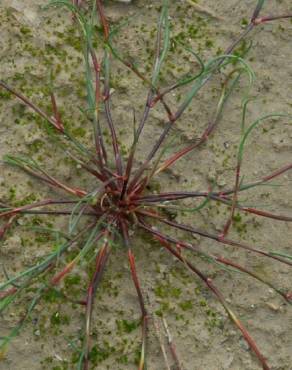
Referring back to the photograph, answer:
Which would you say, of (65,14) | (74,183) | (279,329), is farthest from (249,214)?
(65,14)

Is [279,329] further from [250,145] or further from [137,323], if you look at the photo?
[250,145]

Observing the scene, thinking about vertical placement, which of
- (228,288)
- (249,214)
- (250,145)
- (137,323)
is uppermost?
(250,145)

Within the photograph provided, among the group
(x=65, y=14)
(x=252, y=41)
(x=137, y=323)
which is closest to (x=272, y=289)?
(x=137, y=323)

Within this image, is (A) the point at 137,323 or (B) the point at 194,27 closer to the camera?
(A) the point at 137,323

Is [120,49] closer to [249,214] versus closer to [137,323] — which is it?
[249,214]

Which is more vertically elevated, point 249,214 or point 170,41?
point 170,41

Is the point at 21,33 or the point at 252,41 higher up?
the point at 252,41
